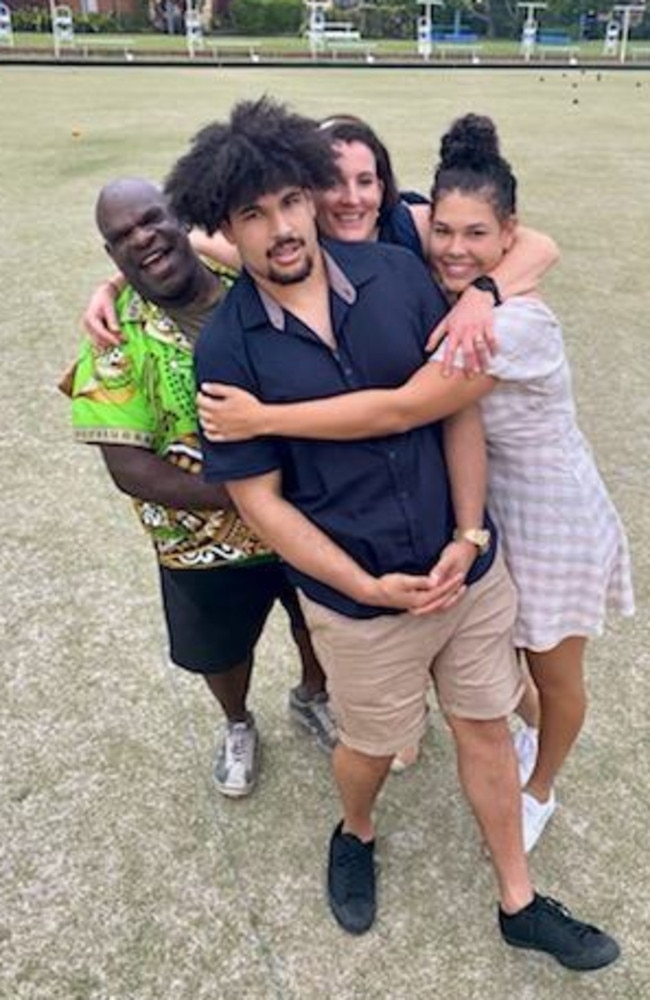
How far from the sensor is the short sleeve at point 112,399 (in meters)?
1.80

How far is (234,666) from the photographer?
233cm

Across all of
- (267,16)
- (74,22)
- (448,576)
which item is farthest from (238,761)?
(267,16)

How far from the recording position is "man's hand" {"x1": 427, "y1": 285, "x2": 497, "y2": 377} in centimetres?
156

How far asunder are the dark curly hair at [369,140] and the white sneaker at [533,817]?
141 cm

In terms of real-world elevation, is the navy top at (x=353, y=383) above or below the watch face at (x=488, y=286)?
below

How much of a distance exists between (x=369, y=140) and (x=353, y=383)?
581 mm

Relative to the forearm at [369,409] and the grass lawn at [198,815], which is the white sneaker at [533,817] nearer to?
the grass lawn at [198,815]

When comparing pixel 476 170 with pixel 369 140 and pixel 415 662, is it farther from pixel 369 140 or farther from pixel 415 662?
pixel 415 662

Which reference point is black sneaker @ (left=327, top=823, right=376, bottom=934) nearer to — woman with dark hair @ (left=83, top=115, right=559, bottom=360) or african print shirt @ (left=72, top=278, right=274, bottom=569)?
african print shirt @ (left=72, top=278, right=274, bottom=569)

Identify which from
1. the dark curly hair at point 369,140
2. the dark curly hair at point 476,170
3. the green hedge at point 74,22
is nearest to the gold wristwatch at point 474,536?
the dark curly hair at point 476,170

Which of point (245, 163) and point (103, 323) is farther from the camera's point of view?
point (103, 323)

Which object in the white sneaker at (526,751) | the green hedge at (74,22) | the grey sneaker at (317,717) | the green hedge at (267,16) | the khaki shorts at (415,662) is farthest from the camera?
the green hedge at (267,16)

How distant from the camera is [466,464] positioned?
5.64 feet

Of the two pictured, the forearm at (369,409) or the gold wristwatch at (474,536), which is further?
the gold wristwatch at (474,536)
